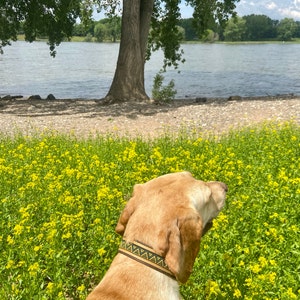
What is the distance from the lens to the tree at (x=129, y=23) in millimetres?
19766

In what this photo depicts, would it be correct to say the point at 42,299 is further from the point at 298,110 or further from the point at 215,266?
the point at 298,110

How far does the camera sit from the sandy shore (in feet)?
45.0

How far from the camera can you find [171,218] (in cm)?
293

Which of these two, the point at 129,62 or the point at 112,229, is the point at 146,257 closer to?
the point at 112,229

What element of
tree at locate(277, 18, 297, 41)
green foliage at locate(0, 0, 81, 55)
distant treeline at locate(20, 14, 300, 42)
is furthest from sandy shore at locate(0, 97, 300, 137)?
tree at locate(277, 18, 297, 41)

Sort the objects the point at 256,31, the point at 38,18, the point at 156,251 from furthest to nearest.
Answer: the point at 256,31, the point at 38,18, the point at 156,251

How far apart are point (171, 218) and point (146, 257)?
0.33 metres

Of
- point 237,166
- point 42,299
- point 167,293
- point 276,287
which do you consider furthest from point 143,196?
point 237,166

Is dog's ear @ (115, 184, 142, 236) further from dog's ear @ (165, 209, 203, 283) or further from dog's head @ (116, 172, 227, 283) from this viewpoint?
dog's ear @ (165, 209, 203, 283)

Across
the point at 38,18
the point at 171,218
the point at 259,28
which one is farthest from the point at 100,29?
the point at 171,218

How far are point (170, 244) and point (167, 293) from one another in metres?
0.39

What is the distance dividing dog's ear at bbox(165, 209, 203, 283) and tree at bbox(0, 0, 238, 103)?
17.1 meters

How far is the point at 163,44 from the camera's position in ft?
87.8

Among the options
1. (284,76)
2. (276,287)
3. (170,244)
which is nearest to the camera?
(170,244)
